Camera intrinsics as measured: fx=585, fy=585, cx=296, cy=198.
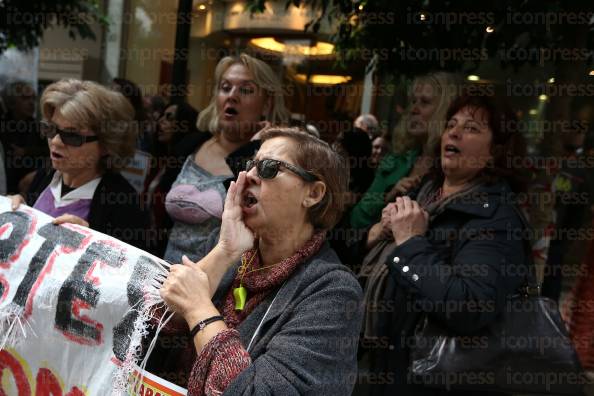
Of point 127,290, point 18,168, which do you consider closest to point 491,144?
point 127,290

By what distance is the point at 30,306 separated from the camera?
2088mm

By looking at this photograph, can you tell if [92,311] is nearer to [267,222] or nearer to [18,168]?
[267,222]

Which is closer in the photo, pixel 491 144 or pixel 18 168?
pixel 491 144

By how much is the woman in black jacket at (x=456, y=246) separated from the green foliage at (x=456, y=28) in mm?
1180

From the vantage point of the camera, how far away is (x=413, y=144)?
3234 millimetres

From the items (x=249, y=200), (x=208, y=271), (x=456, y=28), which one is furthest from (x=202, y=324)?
(x=456, y=28)

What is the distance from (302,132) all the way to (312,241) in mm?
368

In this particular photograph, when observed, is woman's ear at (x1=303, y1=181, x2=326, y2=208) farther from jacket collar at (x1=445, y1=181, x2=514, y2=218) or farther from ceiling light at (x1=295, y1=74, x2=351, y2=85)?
ceiling light at (x1=295, y1=74, x2=351, y2=85)

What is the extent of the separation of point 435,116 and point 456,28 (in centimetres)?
95

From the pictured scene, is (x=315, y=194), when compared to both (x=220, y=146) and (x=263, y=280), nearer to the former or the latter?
(x=263, y=280)

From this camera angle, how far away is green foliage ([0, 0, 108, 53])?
18.8 feet

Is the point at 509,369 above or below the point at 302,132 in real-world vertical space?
below

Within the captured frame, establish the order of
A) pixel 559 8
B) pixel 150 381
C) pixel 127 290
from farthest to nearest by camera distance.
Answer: pixel 559 8, pixel 127 290, pixel 150 381

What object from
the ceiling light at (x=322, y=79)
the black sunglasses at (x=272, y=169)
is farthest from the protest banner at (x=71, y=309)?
the ceiling light at (x=322, y=79)
